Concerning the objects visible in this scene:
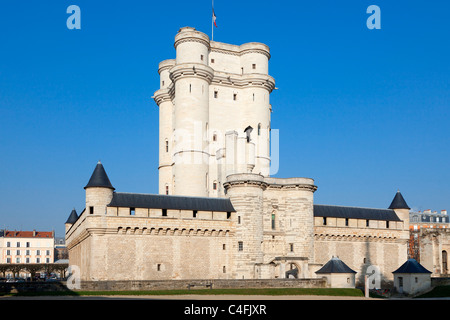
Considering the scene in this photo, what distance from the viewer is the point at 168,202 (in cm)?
4350

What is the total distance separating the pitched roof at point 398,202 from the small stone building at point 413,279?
43.8ft

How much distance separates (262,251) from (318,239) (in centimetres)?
727

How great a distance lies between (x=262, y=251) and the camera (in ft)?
148

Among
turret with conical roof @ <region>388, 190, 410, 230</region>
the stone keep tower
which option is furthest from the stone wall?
turret with conical roof @ <region>388, 190, 410, 230</region>

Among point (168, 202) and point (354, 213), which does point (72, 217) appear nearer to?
point (168, 202)

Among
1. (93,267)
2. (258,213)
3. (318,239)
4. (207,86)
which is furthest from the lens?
(207,86)

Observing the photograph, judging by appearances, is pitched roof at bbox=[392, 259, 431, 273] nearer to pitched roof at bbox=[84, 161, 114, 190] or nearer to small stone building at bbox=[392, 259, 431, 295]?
small stone building at bbox=[392, 259, 431, 295]

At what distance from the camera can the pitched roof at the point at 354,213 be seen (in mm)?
50859

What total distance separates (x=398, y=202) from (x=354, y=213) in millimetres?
6087

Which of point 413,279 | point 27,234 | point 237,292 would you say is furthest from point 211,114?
point 27,234

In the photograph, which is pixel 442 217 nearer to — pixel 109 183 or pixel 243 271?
pixel 243 271

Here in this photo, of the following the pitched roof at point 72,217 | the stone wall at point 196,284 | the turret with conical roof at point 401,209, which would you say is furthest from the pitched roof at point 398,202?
the pitched roof at point 72,217

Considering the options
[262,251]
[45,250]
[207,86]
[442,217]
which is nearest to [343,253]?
[262,251]

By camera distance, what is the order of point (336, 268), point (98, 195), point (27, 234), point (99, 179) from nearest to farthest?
point (336, 268) → point (98, 195) → point (99, 179) → point (27, 234)
